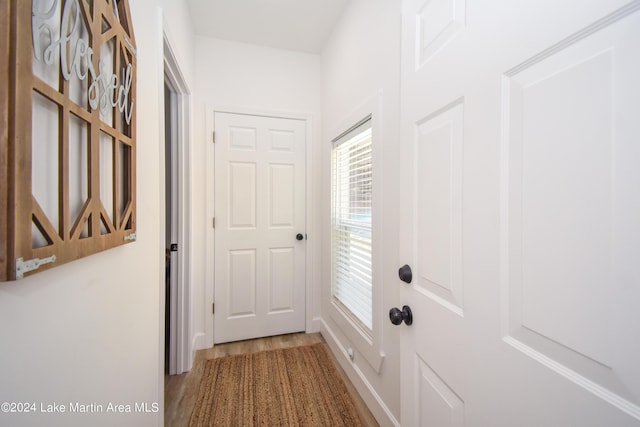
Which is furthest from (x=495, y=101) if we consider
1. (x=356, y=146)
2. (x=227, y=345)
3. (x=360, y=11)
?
(x=227, y=345)

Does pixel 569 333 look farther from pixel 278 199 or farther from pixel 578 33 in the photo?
pixel 278 199

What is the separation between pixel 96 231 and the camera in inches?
24.8

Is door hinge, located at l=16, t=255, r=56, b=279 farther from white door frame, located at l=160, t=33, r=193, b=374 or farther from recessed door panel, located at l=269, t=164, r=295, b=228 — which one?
recessed door panel, located at l=269, t=164, r=295, b=228

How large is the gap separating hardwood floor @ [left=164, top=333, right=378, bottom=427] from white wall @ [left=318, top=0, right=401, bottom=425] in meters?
0.06

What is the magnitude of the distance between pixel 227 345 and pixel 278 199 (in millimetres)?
1372

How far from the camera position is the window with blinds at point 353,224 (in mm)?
1631

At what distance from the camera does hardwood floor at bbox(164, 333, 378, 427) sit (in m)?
1.50

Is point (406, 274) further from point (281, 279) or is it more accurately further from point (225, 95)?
point (225, 95)

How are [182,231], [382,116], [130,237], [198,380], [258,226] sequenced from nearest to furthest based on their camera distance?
[130,237] → [382,116] → [198,380] → [182,231] → [258,226]

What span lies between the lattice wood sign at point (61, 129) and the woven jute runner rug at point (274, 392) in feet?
4.40

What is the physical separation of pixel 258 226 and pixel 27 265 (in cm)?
195

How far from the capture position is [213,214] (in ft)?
7.35

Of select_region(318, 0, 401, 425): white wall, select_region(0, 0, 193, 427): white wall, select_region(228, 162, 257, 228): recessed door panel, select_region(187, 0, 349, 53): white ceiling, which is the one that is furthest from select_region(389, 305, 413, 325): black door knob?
select_region(187, 0, 349, 53): white ceiling

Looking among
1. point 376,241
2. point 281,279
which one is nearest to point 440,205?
point 376,241
